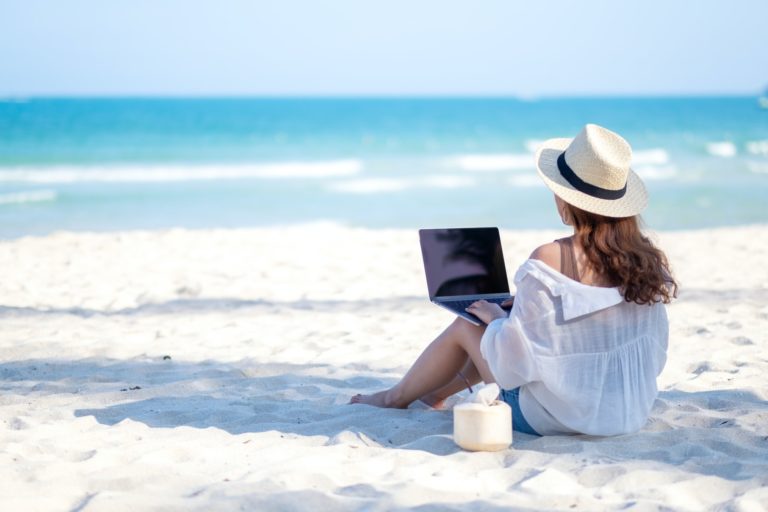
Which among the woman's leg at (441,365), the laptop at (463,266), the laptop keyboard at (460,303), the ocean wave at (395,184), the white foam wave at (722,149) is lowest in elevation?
the white foam wave at (722,149)

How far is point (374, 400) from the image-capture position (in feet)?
13.2

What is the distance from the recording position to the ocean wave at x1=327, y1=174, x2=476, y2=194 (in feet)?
63.5

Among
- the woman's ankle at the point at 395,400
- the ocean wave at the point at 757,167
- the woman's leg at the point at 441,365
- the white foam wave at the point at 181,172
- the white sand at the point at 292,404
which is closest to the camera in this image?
the white sand at the point at 292,404

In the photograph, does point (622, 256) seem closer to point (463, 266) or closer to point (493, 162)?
point (463, 266)

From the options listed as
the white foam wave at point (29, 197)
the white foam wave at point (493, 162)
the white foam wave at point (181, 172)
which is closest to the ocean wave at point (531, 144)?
the white foam wave at point (493, 162)

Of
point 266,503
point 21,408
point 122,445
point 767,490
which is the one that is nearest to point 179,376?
point 21,408

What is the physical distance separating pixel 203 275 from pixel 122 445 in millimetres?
4689

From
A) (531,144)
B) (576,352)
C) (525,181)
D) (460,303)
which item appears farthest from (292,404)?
(531,144)

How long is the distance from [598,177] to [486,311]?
0.66 metres

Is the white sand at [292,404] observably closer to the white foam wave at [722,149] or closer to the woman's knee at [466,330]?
the woman's knee at [466,330]

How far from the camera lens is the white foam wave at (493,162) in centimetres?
2503

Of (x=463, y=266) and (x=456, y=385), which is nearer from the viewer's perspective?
(x=463, y=266)

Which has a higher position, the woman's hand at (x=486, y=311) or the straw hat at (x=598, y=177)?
the straw hat at (x=598, y=177)

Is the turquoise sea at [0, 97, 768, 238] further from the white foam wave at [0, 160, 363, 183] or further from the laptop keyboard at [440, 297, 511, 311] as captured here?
the laptop keyboard at [440, 297, 511, 311]
